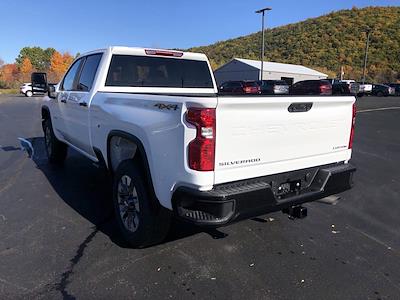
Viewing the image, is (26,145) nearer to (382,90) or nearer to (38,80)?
(38,80)

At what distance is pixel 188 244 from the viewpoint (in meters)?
3.92

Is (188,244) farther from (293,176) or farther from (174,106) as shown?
(174,106)

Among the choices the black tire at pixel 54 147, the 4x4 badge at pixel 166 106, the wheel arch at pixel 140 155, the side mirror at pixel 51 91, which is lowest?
the black tire at pixel 54 147

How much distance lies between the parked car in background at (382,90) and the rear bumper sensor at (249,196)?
143ft

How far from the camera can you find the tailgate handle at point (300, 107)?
11.0ft

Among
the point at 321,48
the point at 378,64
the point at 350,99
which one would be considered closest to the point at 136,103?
the point at 350,99

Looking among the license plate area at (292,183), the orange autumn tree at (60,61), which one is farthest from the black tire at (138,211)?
the orange autumn tree at (60,61)

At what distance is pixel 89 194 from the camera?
18.0ft

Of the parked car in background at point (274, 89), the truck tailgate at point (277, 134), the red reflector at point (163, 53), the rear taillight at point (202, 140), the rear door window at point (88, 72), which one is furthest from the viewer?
the red reflector at point (163, 53)

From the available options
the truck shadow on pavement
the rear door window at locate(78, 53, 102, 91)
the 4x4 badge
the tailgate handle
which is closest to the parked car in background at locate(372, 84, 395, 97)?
the truck shadow on pavement

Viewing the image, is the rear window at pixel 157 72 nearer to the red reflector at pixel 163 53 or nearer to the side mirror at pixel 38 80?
the red reflector at pixel 163 53

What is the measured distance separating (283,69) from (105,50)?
152 feet

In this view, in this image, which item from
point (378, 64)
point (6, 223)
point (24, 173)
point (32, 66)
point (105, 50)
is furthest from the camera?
point (32, 66)

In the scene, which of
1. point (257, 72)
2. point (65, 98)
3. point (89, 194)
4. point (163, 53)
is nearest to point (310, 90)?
point (163, 53)
